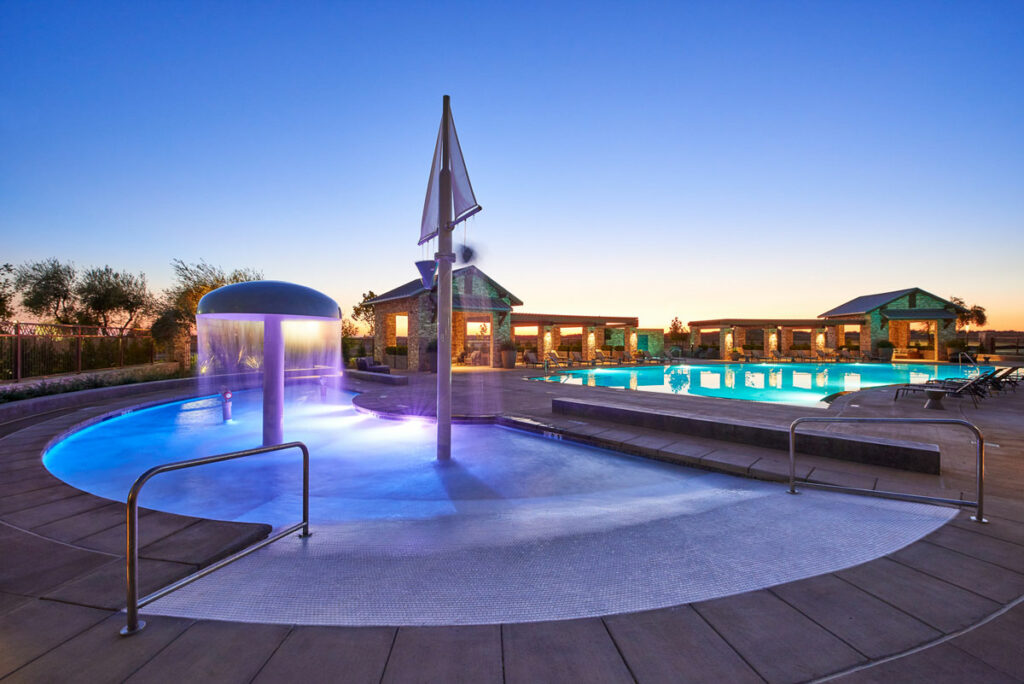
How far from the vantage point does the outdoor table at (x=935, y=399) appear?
862cm

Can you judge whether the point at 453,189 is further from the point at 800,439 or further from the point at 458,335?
the point at 458,335

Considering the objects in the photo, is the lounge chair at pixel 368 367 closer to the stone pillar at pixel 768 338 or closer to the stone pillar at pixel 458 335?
the stone pillar at pixel 458 335

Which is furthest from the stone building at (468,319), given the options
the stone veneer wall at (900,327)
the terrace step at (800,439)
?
the stone veneer wall at (900,327)

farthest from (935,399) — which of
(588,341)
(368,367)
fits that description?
(588,341)

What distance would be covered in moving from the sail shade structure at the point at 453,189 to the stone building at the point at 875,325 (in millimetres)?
26752

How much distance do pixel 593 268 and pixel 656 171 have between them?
13690mm

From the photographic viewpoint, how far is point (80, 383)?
10.8 m

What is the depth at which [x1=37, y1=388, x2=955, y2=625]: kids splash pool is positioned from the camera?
7.11ft

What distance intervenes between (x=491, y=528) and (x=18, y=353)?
16.0 metres

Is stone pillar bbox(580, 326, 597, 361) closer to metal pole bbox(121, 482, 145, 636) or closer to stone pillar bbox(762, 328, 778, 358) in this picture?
stone pillar bbox(762, 328, 778, 358)

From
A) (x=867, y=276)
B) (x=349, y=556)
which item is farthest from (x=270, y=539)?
(x=867, y=276)

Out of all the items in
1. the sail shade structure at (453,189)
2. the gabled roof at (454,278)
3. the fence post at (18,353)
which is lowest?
the fence post at (18,353)

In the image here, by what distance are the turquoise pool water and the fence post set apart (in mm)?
16221

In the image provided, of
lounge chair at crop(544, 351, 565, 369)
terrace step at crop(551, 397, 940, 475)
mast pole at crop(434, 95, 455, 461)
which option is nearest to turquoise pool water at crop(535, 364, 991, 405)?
lounge chair at crop(544, 351, 565, 369)
